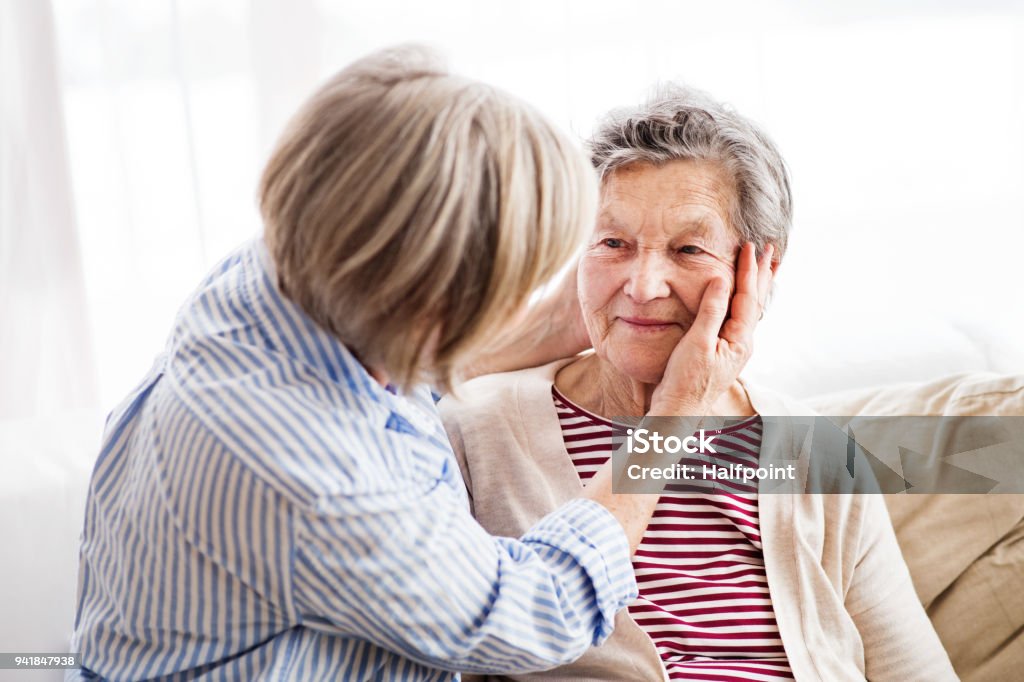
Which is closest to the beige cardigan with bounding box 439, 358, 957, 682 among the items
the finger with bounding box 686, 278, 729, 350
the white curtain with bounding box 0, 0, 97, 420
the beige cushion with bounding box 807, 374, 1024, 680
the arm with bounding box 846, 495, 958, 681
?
the arm with bounding box 846, 495, 958, 681

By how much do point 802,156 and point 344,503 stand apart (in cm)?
212

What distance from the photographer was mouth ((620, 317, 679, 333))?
4.78 feet

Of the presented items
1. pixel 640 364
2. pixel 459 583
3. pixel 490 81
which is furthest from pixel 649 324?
pixel 490 81

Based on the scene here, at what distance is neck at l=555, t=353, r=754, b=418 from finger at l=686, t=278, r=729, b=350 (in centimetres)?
17

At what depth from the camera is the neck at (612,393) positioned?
1555mm

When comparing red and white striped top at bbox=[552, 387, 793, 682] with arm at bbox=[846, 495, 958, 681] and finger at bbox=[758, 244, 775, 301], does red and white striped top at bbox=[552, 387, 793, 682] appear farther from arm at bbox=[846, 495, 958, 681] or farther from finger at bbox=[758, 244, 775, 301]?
finger at bbox=[758, 244, 775, 301]

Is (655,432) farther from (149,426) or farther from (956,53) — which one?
(956,53)

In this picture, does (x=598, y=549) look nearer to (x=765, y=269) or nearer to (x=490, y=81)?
(x=765, y=269)

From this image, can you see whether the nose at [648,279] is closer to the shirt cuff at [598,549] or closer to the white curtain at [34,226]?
the shirt cuff at [598,549]

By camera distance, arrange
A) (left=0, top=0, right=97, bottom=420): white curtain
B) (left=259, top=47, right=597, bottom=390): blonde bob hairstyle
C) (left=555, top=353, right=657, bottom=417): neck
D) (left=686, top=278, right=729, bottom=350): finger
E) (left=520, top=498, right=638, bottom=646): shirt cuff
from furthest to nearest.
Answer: (left=0, top=0, right=97, bottom=420): white curtain < (left=555, top=353, right=657, bottom=417): neck < (left=686, top=278, right=729, bottom=350): finger < (left=520, top=498, right=638, bottom=646): shirt cuff < (left=259, top=47, right=597, bottom=390): blonde bob hairstyle

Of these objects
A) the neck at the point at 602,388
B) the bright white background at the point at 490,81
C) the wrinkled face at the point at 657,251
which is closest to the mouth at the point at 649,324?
the wrinkled face at the point at 657,251

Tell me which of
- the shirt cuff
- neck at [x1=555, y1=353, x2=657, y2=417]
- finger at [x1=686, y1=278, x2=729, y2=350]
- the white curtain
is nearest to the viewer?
the shirt cuff

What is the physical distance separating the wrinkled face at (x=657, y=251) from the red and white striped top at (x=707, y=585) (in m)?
0.17

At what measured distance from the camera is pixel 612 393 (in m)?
1.57
